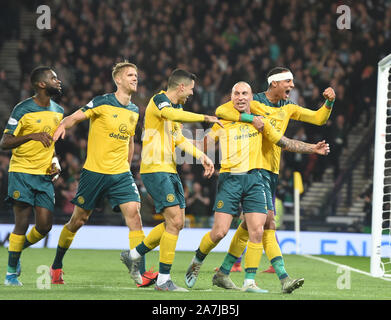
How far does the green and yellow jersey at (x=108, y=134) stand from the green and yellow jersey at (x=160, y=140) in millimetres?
386

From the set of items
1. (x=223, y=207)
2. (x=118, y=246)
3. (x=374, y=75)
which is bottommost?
(x=118, y=246)

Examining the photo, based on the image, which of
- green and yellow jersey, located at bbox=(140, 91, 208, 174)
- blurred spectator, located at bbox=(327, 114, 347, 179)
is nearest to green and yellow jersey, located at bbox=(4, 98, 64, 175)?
green and yellow jersey, located at bbox=(140, 91, 208, 174)

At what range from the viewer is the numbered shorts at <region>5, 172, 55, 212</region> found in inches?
317

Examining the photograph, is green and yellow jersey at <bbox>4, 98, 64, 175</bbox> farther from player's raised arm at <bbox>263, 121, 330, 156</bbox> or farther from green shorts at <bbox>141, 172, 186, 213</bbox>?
player's raised arm at <bbox>263, 121, 330, 156</bbox>

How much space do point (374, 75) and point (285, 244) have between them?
557 centimetres

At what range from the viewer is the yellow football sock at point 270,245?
794 cm

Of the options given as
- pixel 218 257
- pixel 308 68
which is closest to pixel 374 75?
pixel 308 68

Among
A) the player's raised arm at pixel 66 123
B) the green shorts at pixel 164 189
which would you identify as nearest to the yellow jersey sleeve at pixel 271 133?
the green shorts at pixel 164 189

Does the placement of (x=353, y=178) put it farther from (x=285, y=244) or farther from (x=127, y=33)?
(x=127, y=33)

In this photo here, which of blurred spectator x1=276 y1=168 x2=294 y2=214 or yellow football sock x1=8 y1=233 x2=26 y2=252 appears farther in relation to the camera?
blurred spectator x1=276 y1=168 x2=294 y2=214

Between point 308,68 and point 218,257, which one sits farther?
point 308,68

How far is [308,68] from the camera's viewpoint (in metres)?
19.3

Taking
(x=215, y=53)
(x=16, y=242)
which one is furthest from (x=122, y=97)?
(x=215, y=53)

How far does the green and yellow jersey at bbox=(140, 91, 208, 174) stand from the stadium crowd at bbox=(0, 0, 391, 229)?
8487mm
